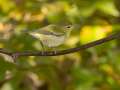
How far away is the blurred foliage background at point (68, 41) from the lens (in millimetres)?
1754

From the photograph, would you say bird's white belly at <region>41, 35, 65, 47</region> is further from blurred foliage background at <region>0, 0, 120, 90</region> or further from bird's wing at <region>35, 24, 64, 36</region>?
blurred foliage background at <region>0, 0, 120, 90</region>

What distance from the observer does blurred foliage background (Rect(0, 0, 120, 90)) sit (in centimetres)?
175

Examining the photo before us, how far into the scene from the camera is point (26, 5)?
1.95m

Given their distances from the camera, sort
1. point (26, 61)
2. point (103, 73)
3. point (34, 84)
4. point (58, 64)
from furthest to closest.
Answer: point (34, 84), point (58, 64), point (103, 73), point (26, 61)

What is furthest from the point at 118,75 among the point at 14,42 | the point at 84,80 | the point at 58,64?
the point at 14,42

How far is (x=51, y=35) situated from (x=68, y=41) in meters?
0.79

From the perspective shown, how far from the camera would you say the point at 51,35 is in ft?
3.85

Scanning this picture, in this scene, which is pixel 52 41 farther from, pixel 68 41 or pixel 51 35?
pixel 68 41

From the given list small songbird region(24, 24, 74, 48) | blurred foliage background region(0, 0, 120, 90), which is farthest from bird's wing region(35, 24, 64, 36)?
blurred foliage background region(0, 0, 120, 90)

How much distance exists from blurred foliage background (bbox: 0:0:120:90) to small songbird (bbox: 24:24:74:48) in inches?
16.3

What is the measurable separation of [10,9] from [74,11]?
1.08 feet

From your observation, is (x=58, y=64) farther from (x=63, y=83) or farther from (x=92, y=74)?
(x=92, y=74)

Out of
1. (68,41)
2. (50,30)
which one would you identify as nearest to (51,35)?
(50,30)

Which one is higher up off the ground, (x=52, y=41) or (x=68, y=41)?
(x=52, y=41)
